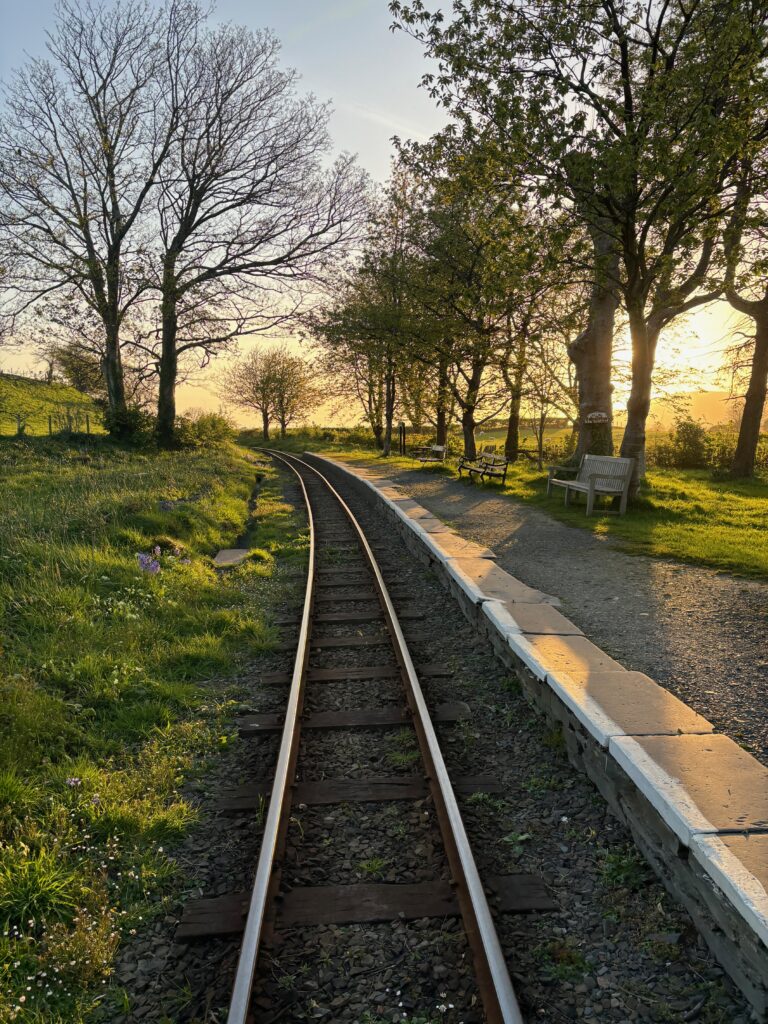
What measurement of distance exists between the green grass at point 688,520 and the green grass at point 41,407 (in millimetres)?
17977

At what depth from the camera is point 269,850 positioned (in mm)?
3021

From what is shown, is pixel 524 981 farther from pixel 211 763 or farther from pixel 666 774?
pixel 211 763

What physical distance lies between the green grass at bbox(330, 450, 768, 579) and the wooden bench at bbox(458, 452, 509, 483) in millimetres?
374

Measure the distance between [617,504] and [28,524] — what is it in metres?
10.4

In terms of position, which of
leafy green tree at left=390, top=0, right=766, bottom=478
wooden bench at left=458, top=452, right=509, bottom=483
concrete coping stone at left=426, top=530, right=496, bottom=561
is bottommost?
concrete coping stone at left=426, top=530, right=496, bottom=561

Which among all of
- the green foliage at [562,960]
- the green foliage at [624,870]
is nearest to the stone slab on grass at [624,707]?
the green foliage at [624,870]

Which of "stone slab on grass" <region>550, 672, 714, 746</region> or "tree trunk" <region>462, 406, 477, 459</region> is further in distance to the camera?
"tree trunk" <region>462, 406, 477, 459</region>

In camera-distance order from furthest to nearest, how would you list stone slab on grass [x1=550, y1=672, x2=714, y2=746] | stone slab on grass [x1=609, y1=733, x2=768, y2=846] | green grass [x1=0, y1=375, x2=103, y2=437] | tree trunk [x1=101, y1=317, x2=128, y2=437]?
green grass [x1=0, y1=375, x2=103, y2=437]
tree trunk [x1=101, y1=317, x2=128, y2=437]
stone slab on grass [x1=550, y1=672, x2=714, y2=746]
stone slab on grass [x1=609, y1=733, x2=768, y2=846]

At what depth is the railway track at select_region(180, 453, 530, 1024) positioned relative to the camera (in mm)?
2535

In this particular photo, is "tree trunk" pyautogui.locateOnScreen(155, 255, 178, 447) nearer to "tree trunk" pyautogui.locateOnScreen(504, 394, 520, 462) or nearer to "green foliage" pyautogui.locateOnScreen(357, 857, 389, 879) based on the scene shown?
"tree trunk" pyautogui.locateOnScreen(504, 394, 520, 462)

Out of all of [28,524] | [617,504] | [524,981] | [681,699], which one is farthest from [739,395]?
[524,981]

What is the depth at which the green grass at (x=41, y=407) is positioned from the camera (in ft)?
84.4

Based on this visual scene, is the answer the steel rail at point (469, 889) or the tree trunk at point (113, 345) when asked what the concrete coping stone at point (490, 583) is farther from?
the tree trunk at point (113, 345)

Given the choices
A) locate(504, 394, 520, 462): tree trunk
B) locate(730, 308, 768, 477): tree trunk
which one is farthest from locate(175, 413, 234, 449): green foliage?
locate(730, 308, 768, 477): tree trunk
